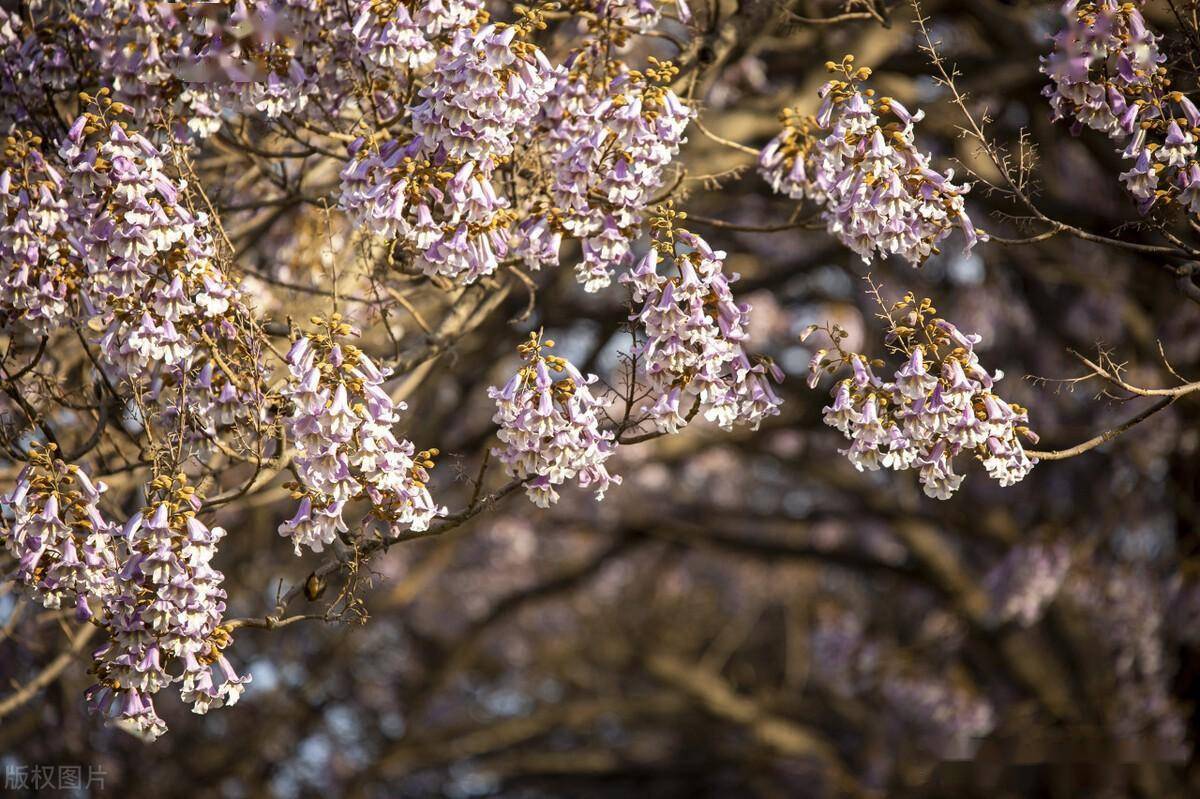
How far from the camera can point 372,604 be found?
11633mm

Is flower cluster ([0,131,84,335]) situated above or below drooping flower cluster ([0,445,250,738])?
above

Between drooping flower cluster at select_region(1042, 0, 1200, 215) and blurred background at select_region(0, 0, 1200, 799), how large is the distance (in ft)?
4.16

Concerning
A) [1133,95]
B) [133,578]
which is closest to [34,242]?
[133,578]

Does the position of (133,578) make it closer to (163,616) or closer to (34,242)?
(163,616)

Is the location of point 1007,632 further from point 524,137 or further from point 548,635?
point 548,635

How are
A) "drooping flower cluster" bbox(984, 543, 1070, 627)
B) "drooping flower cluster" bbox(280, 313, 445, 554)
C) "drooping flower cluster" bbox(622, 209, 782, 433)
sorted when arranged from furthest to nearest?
1. "drooping flower cluster" bbox(984, 543, 1070, 627)
2. "drooping flower cluster" bbox(622, 209, 782, 433)
3. "drooping flower cluster" bbox(280, 313, 445, 554)

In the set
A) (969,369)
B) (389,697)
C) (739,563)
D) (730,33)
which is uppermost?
(739,563)

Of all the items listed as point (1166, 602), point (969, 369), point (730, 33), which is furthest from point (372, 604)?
point (969, 369)

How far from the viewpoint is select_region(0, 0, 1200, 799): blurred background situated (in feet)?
25.8

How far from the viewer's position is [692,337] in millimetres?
4023

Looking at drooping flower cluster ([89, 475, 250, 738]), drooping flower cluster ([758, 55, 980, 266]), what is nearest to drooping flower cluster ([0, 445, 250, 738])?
drooping flower cluster ([89, 475, 250, 738])

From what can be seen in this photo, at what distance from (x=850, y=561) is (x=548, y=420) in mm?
6604

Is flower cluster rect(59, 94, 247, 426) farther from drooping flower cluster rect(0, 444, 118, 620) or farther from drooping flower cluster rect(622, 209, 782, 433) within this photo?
drooping flower cluster rect(622, 209, 782, 433)

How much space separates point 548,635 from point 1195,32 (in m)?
15.0
